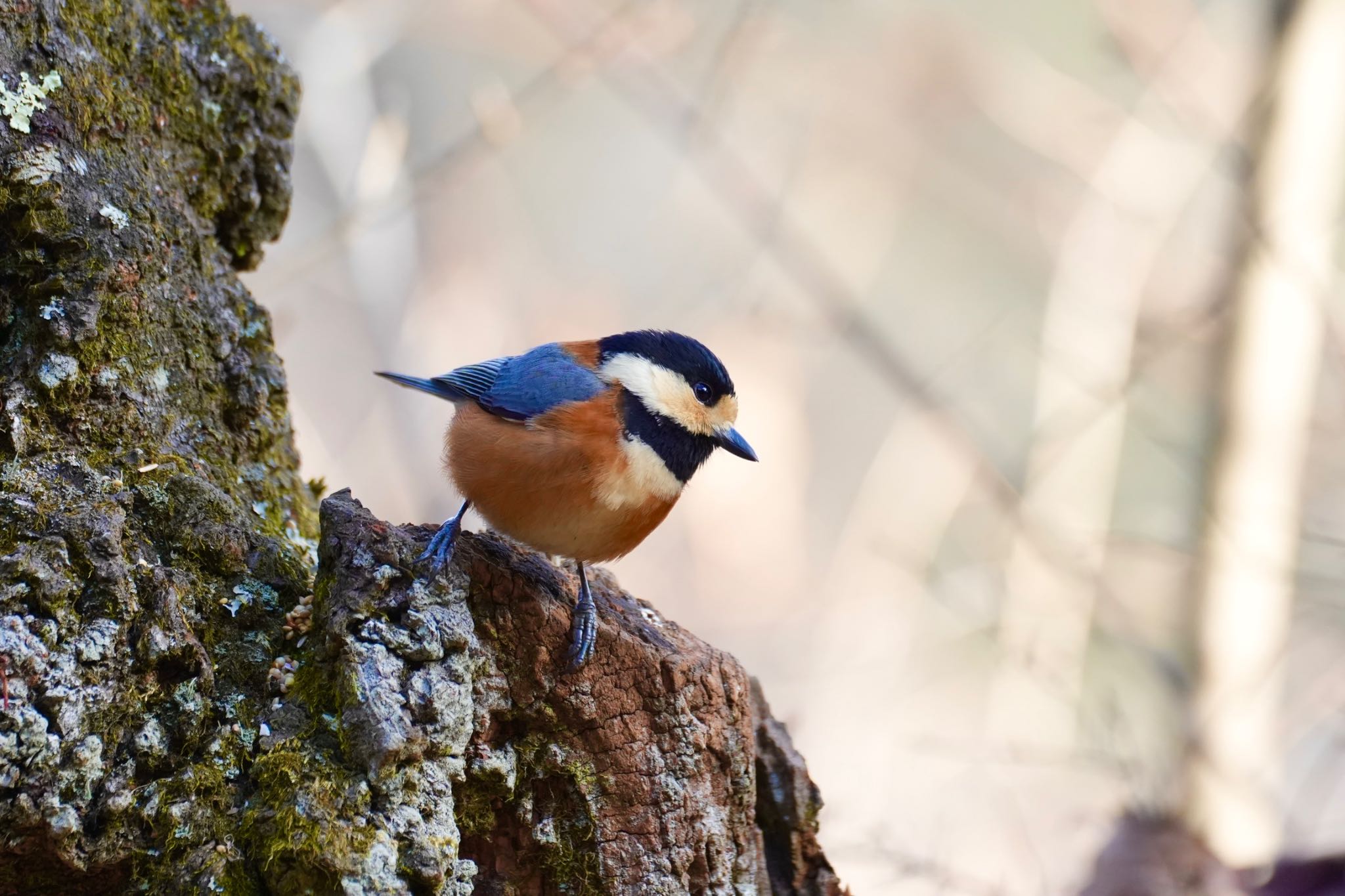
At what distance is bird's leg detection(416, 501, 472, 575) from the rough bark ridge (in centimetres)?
4

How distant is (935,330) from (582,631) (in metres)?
6.61

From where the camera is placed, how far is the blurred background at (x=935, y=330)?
5.86m

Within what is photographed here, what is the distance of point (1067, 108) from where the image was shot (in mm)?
6812

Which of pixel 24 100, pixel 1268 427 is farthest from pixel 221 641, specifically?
pixel 1268 427

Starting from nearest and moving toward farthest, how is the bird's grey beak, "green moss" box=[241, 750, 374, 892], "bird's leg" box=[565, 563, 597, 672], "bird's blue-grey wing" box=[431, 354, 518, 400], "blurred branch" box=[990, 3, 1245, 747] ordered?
"green moss" box=[241, 750, 374, 892], "bird's leg" box=[565, 563, 597, 672], "bird's blue-grey wing" box=[431, 354, 518, 400], the bird's grey beak, "blurred branch" box=[990, 3, 1245, 747]

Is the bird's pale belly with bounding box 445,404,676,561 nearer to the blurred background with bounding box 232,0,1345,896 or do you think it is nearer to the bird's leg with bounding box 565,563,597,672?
the bird's leg with bounding box 565,563,597,672

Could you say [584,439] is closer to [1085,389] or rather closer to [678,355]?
[678,355]

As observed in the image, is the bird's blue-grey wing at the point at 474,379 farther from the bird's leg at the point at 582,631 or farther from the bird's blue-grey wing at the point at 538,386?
the bird's leg at the point at 582,631

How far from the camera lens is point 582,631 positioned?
230 cm

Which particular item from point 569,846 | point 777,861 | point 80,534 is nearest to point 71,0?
point 80,534

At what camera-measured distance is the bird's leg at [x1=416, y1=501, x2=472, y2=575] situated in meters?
2.13

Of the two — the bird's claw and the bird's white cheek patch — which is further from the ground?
the bird's white cheek patch

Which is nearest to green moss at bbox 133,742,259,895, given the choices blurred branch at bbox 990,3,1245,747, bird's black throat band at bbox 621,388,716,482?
bird's black throat band at bbox 621,388,716,482

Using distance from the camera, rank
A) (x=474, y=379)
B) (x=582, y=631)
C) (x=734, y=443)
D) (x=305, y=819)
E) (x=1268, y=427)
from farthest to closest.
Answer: (x=1268, y=427) → (x=734, y=443) → (x=474, y=379) → (x=582, y=631) → (x=305, y=819)
